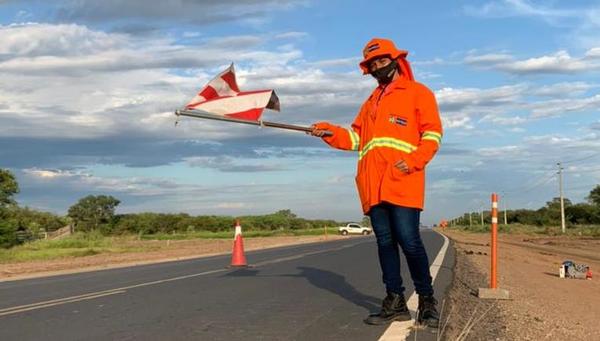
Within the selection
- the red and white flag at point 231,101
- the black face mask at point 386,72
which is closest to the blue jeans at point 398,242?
the black face mask at point 386,72

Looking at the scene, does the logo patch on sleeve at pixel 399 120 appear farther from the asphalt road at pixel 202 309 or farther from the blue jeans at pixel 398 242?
the asphalt road at pixel 202 309

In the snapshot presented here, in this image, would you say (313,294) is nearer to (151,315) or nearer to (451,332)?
(151,315)

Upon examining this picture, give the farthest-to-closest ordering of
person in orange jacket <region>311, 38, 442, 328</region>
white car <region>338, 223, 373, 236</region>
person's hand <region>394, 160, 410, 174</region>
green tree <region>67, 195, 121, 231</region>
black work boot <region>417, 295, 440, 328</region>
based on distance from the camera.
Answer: green tree <region>67, 195, 121, 231</region> → white car <region>338, 223, 373, 236</region> → black work boot <region>417, 295, 440, 328</region> → person in orange jacket <region>311, 38, 442, 328</region> → person's hand <region>394, 160, 410, 174</region>

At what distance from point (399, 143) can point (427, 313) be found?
152cm

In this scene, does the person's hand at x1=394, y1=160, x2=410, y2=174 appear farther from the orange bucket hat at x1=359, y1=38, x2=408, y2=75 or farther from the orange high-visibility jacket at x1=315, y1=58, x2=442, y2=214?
the orange bucket hat at x1=359, y1=38, x2=408, y2=75

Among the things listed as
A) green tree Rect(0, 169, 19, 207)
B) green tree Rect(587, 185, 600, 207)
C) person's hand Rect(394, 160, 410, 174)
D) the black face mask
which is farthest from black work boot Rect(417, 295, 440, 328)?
green tree Rect(587, 185, 600, 207)

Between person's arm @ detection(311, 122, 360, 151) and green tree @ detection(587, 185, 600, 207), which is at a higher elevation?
green tree @ detection(587, 185, 600, 207)

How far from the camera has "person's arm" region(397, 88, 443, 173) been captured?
5.25 meters

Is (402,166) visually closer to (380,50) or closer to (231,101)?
(380,50)

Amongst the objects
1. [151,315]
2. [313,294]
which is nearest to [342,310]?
[313,294]

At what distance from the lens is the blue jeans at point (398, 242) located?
213 inches

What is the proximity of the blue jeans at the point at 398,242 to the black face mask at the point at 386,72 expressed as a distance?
3.61 ft

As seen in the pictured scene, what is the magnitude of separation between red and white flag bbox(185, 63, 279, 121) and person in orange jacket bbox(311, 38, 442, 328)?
129 cm

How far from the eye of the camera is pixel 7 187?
49875 mm
